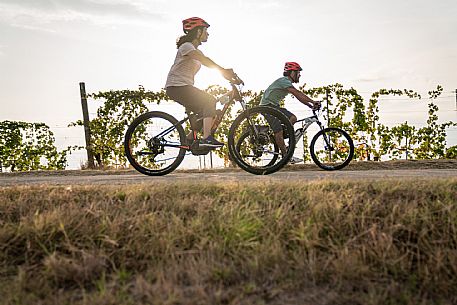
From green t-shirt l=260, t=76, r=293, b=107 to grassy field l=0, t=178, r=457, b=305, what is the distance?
12.0 feet

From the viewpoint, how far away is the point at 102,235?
305 cm

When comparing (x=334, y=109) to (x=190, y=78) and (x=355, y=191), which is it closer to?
(x=190, y=78)

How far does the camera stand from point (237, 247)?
9.59ft

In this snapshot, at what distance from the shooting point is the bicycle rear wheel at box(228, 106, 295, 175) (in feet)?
19.0

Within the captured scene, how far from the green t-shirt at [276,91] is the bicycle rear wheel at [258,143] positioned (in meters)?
0.97

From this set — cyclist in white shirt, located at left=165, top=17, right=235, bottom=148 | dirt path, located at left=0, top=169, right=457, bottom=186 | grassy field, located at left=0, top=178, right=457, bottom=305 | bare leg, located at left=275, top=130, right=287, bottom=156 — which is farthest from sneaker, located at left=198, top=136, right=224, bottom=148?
grassy field, located at left=0, top=178, right=457, bottom=305

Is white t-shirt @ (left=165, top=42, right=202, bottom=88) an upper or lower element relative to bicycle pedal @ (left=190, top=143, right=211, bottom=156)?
upper

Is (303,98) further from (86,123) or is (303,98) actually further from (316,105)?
(86,123)

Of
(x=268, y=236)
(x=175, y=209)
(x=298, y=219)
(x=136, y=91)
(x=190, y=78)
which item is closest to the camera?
(x=268, y=236)

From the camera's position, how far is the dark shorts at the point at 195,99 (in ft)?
19.2

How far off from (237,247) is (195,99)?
3283 mm

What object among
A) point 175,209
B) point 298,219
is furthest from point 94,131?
point 298,219

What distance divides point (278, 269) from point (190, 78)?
376 centimetres

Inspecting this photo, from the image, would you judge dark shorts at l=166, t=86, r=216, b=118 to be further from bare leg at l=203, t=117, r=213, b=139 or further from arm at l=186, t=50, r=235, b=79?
arm at l=186, t=50, r=235, b=79
